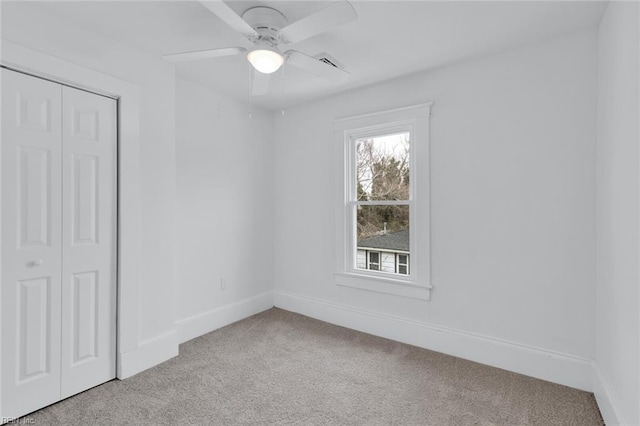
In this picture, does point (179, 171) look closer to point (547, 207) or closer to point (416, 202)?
point (416, 202)

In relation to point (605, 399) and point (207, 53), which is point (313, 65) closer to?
point (207, 53)

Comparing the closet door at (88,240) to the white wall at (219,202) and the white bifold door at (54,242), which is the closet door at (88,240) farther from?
the white wall at (219,202)

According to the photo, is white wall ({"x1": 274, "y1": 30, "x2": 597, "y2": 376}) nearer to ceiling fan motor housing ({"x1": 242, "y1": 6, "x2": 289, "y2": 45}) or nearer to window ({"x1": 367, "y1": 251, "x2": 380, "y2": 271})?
window ({"x1": 367, "y1": 251, "x2": 380, "y2": 271})

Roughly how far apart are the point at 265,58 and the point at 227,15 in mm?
344

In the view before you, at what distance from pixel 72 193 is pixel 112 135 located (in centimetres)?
50

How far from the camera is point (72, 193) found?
2236 millimetres

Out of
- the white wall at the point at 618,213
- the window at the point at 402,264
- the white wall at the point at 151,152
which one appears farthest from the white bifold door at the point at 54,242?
the white wall at the point at 618,213

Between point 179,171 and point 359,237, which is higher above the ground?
point 179,171

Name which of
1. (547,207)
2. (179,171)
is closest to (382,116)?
(547,207)

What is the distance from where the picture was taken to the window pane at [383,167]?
3.23 m

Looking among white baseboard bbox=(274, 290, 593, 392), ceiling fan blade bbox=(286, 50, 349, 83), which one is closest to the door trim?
ceiling fan blade bbox=(286, 50, 349, 83)

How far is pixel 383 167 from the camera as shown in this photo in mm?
3373

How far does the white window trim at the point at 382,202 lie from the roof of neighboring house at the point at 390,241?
0.27ft

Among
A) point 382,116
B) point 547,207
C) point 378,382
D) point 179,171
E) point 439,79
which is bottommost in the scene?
point 378,382
